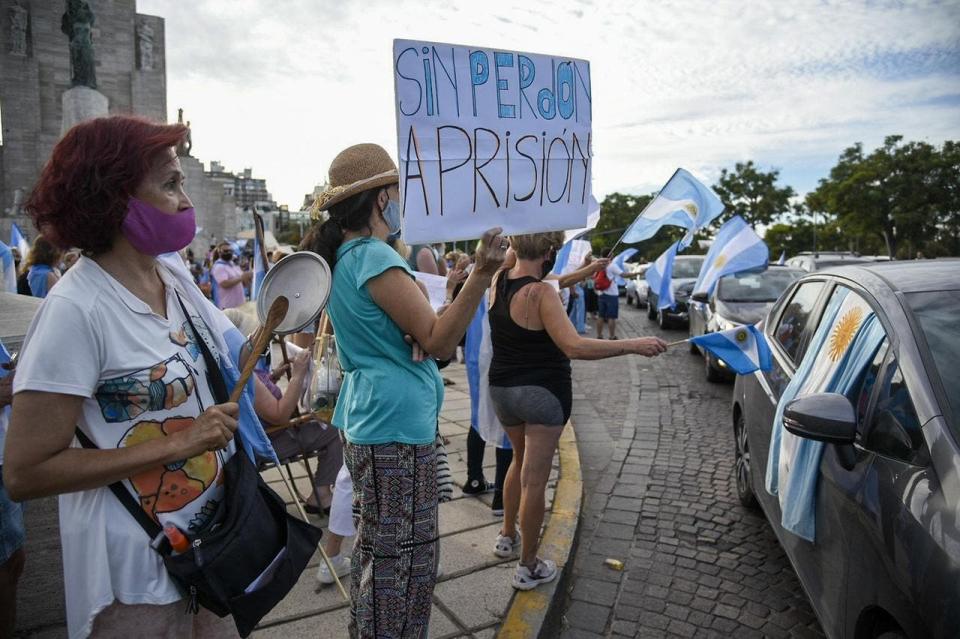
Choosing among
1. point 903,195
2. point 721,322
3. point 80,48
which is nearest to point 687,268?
point 721,322

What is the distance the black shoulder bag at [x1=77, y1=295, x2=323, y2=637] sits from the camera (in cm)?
154

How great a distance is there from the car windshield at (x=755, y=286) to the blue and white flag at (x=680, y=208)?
5.70 m

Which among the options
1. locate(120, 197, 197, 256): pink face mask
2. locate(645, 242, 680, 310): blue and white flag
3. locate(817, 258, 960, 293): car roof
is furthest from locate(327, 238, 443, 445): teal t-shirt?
locate(645, 242, 680, 310): blue and white flag

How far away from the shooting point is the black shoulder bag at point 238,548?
1544mm

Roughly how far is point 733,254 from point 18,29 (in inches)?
1650

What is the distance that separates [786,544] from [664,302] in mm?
2277

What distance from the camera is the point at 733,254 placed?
4789 mm

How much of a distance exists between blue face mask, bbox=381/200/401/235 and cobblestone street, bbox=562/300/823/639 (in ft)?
7.16

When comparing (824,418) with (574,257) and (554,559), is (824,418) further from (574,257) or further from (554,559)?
(574,257)

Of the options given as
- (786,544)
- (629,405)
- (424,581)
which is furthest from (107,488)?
(629,405)

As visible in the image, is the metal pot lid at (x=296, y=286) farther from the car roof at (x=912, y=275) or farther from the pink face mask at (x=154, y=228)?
the car roof at (x=912, y=275)

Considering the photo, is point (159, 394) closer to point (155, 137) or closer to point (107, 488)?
point (107, 488)

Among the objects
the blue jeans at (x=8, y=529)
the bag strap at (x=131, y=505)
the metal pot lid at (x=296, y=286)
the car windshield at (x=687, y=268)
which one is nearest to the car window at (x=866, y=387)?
the metal pot lid at (x=296, y=286)

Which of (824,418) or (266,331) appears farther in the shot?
(824,418)
